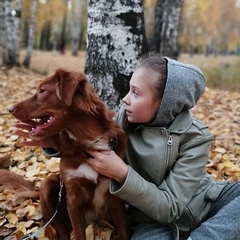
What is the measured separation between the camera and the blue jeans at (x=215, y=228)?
2414 mm

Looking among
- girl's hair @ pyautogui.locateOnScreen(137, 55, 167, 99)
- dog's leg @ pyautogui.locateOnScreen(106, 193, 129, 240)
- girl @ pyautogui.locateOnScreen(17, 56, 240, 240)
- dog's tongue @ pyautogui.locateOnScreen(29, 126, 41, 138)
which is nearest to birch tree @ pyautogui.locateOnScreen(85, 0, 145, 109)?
girl @ pyautogui.locateOnScreen(17, 56, 240, 240)

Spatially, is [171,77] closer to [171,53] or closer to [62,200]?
[62,200]

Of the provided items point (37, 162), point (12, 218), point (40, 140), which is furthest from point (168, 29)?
point (40, 140)

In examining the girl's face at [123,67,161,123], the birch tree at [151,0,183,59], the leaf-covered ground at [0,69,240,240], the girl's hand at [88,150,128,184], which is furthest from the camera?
the birch tree at [151,0,183,59]

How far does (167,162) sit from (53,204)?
2.99ft

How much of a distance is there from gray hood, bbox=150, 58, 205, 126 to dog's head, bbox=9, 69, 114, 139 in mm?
445

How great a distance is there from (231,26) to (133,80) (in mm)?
64849

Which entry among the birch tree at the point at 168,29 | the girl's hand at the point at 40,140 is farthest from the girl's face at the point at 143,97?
the birch tree at the point at 168,29

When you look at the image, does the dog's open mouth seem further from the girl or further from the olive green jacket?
the olive green jacket

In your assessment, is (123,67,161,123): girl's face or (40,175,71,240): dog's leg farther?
(40,175,71,240): dog's leg

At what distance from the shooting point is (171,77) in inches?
96.4

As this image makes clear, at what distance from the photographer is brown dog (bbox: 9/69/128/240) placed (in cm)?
228

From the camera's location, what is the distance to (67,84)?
2.21 m

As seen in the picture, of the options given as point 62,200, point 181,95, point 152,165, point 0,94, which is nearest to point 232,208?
point 152,165
